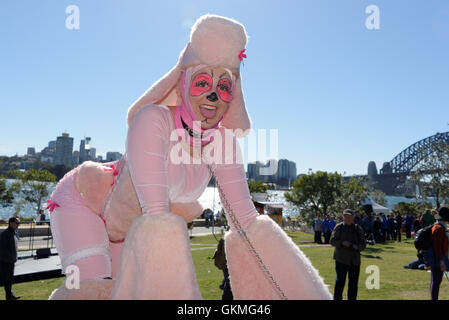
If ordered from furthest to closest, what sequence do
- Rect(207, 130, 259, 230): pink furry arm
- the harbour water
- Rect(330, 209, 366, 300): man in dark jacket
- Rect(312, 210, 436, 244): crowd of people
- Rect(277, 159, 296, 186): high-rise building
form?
Rect(277, 159, 296, 186): high-rise building
the harbour water
Rect(312, 210, 436, 244): crowd of people
Rect(330, 209, 366, 300): man in dark jacket
Rect(207, 130, 259, 230): pink furry arm

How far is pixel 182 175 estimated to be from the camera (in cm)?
197

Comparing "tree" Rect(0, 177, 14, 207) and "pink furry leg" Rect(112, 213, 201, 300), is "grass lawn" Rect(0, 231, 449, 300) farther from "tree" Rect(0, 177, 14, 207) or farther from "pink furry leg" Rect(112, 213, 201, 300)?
"tree" Rect(0, 177, 14, 207)

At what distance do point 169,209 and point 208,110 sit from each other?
0.58m

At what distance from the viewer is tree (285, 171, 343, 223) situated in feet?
102

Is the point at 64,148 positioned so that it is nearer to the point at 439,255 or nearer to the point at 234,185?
the point at 439,255

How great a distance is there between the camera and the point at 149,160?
1.61 m

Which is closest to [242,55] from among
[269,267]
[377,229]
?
[269,267]

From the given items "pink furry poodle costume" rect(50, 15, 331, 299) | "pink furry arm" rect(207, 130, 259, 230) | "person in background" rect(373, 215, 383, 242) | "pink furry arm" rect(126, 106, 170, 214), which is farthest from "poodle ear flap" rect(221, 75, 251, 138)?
"person in background" rect(373, 215, 383, 242)

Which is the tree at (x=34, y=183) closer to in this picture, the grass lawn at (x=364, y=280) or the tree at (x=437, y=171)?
the grass lawn at (x=364, y=280)

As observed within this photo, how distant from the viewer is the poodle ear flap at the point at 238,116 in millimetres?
2084

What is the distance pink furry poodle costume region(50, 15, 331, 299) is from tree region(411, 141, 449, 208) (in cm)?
2506

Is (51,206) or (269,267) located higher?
(51,206)
